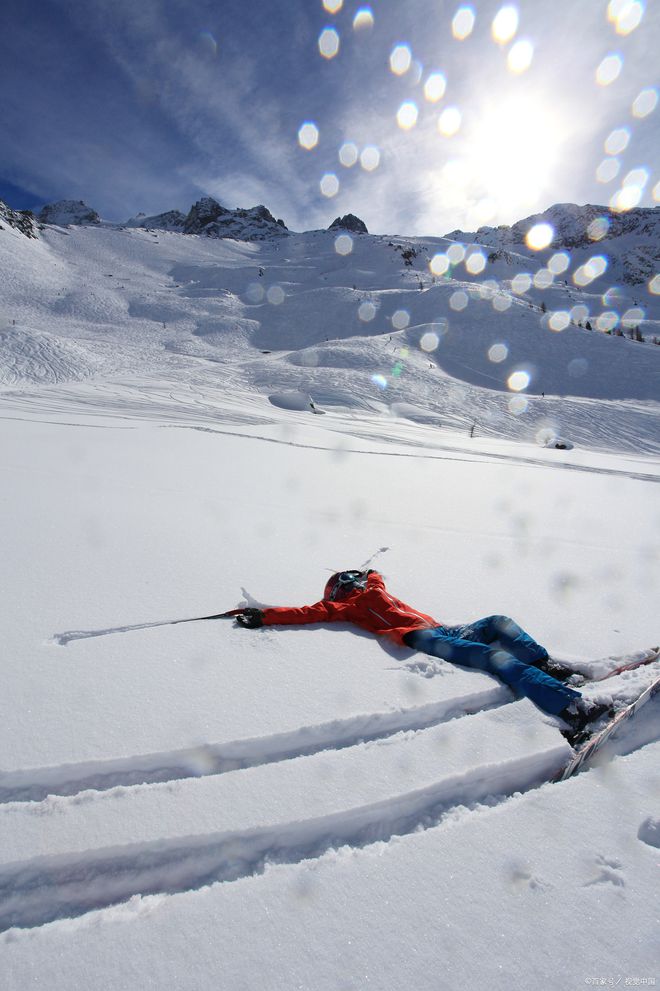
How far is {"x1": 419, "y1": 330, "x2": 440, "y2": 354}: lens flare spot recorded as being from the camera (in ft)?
98.1

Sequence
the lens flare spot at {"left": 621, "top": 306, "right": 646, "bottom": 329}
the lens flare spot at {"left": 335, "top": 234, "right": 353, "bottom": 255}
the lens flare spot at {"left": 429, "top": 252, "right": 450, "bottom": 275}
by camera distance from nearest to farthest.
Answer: the lens flare spot at {"left": 621, "top": 306, "right": 646, "bottom": 329} < the lens flare spot at {"left": 429, "top": 252, "right": 450, "bottom": 275} < the lens flare spot at {"left": 335, "top": 234, "right": 353, "bottom": 255}

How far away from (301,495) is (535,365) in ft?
87.1

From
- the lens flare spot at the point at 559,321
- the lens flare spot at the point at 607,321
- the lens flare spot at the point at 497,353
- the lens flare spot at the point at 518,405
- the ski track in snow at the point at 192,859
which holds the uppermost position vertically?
the lens flare spot at the point at 607,321

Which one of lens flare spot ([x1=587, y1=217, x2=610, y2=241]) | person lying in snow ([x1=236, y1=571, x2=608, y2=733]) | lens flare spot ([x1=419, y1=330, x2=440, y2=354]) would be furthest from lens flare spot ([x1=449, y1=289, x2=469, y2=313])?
lens flare spot ([x1=587, y1=217, x2=610, y2=241])

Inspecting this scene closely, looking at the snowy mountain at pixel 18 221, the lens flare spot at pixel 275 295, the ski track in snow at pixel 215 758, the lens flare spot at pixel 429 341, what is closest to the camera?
the ski track in snow at pixel 215 758

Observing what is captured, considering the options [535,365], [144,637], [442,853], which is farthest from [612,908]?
[535,365]

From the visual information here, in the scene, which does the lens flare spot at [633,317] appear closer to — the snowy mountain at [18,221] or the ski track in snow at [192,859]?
the ski track in snow at [192,859]

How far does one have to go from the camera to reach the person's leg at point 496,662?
2457 millimetres

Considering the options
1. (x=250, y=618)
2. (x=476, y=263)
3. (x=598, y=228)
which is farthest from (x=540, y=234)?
(x=250, y=618)

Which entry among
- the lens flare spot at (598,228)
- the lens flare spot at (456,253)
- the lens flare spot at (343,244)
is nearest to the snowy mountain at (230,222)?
the lens flare spot at (343,244)

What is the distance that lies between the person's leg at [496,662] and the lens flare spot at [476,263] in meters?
57.1

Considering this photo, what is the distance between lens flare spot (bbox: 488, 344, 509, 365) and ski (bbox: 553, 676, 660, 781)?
29079 millimetres

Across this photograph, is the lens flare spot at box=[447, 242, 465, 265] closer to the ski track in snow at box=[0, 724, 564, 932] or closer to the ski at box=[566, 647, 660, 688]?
the ski at box=[566, 647, 660, 688]

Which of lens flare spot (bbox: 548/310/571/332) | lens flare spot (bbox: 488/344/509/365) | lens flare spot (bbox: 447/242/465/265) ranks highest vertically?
lens flare spot (bbox: 447/242/465/265)
